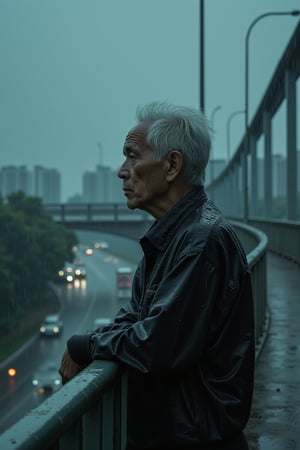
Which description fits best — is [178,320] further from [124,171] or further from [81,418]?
[124,171]

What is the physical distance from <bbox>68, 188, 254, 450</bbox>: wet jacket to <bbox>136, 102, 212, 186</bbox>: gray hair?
104 mm

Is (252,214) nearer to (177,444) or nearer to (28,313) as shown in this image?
(28,313)

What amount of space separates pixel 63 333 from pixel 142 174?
3209 inches

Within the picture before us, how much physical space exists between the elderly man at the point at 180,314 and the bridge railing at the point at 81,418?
88 mm

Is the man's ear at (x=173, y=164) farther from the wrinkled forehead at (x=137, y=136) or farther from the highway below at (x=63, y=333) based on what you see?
the highway below at (x=63, y=333)

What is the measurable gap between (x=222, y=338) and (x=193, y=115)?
0.62 metres

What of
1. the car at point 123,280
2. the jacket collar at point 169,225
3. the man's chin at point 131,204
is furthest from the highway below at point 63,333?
the jacket collar at point 169,225

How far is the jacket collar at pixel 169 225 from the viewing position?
2537 mm

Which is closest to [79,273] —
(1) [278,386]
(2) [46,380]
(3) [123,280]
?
(3) [123,280]

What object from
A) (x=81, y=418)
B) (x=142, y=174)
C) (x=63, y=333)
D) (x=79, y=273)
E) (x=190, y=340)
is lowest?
(x=63, y=333)

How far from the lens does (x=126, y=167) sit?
2662mm

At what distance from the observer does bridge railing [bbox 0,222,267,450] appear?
1896mm

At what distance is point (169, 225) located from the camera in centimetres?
254

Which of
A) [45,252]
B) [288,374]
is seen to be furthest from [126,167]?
[45,252]
